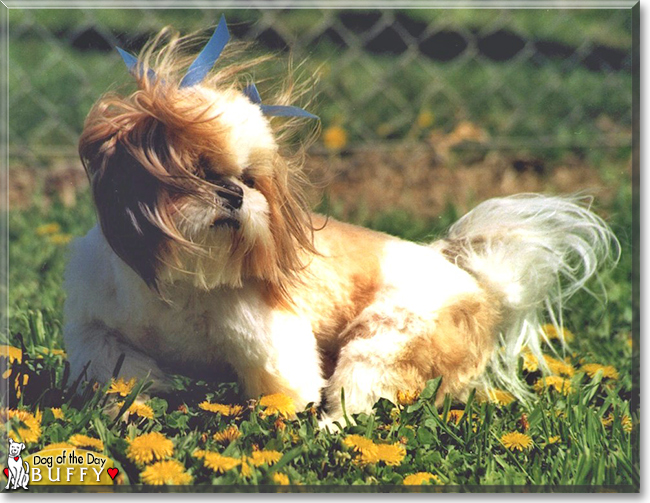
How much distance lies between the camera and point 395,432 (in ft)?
7.44

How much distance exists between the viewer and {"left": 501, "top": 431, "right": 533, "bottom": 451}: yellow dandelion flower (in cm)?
225

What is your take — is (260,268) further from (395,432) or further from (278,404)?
(395,432)

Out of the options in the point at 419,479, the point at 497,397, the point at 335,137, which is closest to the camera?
the point at 419,479

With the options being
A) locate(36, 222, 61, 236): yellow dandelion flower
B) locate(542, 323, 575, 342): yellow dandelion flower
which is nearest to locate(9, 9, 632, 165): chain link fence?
locate(36, 222, 61, 236): yellow dandelion flower

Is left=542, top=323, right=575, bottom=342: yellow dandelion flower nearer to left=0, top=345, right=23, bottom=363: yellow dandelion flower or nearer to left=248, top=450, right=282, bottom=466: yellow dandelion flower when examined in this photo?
left=248, top=450, right=282, bottom=466: yellow dandelion flower

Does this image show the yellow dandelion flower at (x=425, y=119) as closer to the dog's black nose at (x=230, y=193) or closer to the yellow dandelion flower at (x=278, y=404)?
the yellow dandelion flower at (x=278, y=404)

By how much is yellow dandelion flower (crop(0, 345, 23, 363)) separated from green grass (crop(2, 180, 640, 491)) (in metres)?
0.03

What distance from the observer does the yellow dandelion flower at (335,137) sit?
4.41 m

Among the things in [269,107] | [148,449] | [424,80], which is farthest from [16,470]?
[424,80]

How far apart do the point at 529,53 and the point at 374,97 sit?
869 millimetres

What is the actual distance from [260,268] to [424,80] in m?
3.08

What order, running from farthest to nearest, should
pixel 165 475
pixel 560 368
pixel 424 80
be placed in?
pixel 424 80, pixel 560 368, pixel 165 475

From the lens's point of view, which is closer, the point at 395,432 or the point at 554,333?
the point at 395,432

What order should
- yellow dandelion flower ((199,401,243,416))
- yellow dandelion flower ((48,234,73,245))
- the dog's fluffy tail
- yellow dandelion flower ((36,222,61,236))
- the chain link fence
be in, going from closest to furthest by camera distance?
yellow dandelion flower ((199,401,243,416))
the dog's fluffy tail
yellow dandelion flower ((48,234,73,245))
yellow dandelion flower ((36,222,61,236))
the chain link fence
